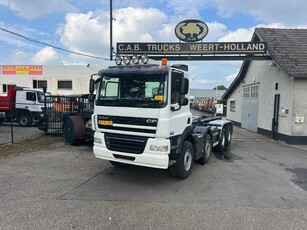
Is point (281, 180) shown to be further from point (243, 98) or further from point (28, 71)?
point (28, 71)

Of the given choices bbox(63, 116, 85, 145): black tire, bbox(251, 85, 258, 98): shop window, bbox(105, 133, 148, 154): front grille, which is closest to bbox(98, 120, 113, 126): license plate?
bbox(105, 133, 148, 154): front grille

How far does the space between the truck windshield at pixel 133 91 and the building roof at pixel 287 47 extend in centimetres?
903

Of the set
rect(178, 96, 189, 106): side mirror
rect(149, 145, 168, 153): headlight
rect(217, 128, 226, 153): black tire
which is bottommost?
rect(217, 128, 226, 153): black tire

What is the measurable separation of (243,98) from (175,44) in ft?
28.8

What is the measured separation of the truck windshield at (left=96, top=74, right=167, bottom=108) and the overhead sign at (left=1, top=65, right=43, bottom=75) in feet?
87.0

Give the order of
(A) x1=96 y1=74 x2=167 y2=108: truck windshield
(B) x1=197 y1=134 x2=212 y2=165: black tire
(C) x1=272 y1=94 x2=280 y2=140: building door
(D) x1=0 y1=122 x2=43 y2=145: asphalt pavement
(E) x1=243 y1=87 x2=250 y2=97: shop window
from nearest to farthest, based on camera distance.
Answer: (A) x1=96 y1=74 x2=167 y2=108: truck windshield < (B) x1=197 y1=134 x2=212 y2=165: black tire < (D) x1=0 y1=122 x2=43 y2=145: asphalt pavement < (C) x1=272 y1=94 x2=280 y2=140: building door < (E) x1=243 y1=87 x2=250 y2=97: shop window

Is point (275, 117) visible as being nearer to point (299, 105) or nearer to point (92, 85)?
point (299, 105)

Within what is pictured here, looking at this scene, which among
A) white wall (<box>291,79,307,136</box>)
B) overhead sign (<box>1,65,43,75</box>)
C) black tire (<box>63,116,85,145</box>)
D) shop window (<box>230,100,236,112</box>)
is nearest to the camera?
black tire (<box>63,116,85,145</box>)

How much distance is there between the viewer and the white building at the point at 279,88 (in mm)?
11906

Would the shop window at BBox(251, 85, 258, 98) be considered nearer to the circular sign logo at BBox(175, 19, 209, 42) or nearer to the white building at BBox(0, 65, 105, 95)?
the circular sign logo at BBox(175, 19, 209, 42)

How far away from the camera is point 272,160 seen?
28.3ft

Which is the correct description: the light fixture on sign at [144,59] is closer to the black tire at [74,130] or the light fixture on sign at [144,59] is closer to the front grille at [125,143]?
the front grille at [125,143]

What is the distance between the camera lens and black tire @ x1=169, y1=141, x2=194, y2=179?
5977mm

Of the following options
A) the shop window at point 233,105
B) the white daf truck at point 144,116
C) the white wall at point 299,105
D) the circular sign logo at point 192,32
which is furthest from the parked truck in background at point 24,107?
the white wall at point 299,105
